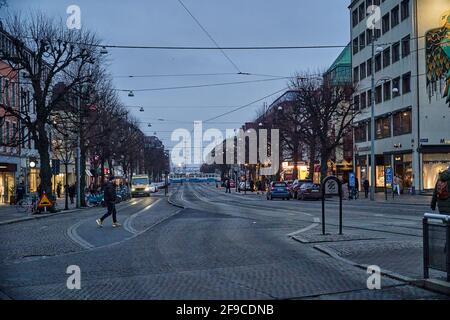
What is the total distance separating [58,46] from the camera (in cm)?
3444

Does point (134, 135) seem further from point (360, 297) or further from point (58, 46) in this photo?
point (360, 297)

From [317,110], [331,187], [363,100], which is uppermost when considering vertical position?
[363,100]

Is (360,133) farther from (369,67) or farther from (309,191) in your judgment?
(309,191)

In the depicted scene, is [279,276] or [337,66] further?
[337,66]

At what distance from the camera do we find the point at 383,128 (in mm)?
60375

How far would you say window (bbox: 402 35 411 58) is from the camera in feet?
172

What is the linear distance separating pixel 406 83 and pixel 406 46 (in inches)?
132

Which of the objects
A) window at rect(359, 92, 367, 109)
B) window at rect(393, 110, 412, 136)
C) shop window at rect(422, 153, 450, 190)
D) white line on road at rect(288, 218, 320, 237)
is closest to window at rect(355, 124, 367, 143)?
window at rect(359, 92, 367, 109)

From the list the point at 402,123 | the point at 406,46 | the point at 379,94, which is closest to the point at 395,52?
the point at 406,46

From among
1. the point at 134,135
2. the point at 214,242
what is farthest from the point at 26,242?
the point at 134,135

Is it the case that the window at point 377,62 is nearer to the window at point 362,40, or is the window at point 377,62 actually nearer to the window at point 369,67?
the window at point 369,67

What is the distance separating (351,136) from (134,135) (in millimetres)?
27109

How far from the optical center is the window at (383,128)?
193 feet

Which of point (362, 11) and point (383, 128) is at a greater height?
point (362, 11)
